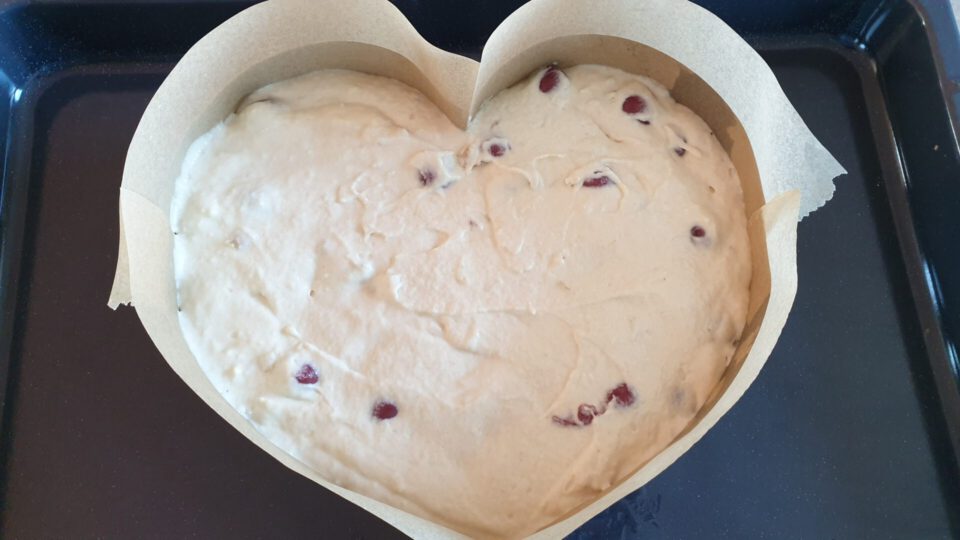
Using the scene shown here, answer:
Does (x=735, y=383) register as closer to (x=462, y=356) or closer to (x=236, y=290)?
(x=462, y=356)

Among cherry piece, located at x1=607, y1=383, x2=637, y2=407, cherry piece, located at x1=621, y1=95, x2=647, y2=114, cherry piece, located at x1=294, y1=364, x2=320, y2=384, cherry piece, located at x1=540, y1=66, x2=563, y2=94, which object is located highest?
cherry piece, located at x1=540, y1=66, x2=563, y2=94

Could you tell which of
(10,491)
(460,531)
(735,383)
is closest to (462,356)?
(460,531)

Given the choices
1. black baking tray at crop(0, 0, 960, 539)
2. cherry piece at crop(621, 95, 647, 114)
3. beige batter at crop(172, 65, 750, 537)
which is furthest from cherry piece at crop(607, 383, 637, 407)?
cherry piece at crop(621, 95, 647, 114)

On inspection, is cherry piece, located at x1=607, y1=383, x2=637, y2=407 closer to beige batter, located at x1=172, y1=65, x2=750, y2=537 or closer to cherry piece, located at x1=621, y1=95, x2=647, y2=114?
beige batter, located at x1=172, y1=65, x2=750, y2=537

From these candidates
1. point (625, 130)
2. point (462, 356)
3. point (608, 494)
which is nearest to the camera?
point (608, 494)

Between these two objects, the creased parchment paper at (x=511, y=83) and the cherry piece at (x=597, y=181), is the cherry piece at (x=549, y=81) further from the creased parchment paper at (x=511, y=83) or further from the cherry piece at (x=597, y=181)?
the cherry piece at (x=597, y=181)

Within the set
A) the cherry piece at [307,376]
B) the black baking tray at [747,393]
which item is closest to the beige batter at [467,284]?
the cherry piece at [307,376]
